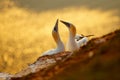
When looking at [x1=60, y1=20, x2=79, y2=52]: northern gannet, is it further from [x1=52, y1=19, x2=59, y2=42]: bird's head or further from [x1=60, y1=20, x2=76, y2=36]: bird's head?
[x1=52, y1=19, x2=59, y2=42]: bird's head

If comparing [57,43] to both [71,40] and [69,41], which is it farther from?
[71,40]

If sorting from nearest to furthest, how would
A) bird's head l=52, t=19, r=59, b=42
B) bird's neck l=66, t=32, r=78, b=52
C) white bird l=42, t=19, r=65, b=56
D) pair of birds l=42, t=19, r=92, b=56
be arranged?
bird's neck l=66, t=32, r=78, b=52 < pair of birds l=42, t=19, r=92, b=56 < white bird l=42, t=19, r=65, b=56 < bird's head l=52, t=19, r=59, b=42

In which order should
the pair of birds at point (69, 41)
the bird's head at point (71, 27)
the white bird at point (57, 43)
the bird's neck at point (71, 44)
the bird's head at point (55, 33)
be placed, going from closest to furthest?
1. the bird's neck at point (71, 44)
2. the pair of birds at point (69, 41)
3. the white bird at point (57, 43)
4. the bird's head at point (71, 27)
5. the bird's head at point (55, 33)

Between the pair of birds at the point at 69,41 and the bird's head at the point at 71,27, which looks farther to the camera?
the bird's head at the point at 71,27

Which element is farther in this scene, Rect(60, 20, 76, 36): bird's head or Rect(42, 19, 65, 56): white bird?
Rect(60, 20, 76, 36): bird's head

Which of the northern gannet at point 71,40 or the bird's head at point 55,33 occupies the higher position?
the bird's head at point 55,33

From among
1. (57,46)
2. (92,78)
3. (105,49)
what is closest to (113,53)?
(105,49)

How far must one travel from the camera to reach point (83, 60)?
10.3 metres

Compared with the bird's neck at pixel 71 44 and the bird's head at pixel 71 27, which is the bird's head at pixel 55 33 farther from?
the bird's neck at pixel 71 44

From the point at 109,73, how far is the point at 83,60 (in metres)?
1.84

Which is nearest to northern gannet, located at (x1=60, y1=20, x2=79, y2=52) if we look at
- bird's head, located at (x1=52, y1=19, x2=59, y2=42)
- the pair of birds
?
the pair of birds

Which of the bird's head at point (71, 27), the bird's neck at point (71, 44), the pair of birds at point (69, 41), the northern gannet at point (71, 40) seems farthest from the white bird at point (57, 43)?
the bird's head at point (71, 27)

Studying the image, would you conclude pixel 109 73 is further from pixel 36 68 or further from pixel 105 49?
pixel 36 68

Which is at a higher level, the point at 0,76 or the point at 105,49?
the point at 0,76
